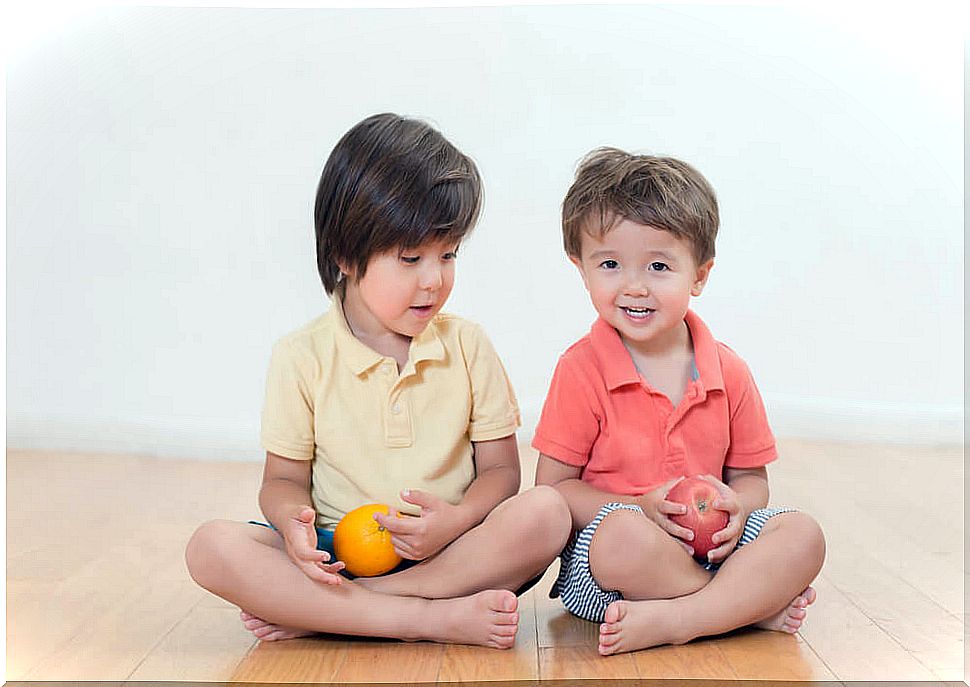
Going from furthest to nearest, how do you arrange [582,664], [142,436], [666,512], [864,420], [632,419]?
[864,420]
[142,436]
[632,419]
[666,512]
[582,664]

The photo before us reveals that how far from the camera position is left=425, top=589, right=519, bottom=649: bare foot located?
139 cm

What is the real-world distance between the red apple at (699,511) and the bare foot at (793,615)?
108mm

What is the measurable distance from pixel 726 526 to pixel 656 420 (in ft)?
0.50

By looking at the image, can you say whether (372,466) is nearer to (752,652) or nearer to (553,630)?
(553,630)

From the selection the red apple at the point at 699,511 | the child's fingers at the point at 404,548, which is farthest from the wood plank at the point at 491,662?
the red apple at the point at 699,511

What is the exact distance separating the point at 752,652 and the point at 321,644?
454 mm

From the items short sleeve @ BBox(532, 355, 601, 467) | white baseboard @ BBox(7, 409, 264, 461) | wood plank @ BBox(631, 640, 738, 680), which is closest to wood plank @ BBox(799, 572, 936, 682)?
wood plank @ BBox(631, 640, 738, 680)

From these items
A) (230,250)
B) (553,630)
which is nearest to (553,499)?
(553,630)

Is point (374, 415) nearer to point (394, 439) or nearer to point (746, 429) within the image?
point (394, 439)

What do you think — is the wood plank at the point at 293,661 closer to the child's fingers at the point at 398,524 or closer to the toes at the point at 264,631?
the toes at the point at 264,631

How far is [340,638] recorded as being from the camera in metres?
1.46

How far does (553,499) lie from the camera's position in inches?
56.2

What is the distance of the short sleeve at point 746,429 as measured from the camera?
62.4 inches

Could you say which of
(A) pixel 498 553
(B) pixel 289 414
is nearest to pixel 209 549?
(B) pixel 289 414
